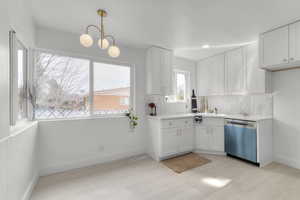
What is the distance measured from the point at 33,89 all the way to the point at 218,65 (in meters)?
4.13

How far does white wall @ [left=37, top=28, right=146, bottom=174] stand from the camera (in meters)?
2.46

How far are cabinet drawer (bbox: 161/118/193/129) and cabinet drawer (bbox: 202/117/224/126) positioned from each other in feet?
1.10

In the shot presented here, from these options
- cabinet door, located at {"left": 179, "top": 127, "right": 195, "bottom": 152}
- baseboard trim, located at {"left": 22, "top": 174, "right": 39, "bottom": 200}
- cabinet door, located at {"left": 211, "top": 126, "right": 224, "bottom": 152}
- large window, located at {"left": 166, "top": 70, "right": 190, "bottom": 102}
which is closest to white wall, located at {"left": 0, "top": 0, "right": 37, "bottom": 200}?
baseboard trim, located at {"left": 22, "top": 174, "right": 39, "bottom": 200}

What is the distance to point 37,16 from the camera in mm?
2102

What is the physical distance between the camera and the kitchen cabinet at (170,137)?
3025mm

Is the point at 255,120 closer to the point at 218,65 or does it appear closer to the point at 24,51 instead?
the point at 218,65

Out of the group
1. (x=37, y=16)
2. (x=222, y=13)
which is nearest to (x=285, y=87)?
(x=222, y=13)

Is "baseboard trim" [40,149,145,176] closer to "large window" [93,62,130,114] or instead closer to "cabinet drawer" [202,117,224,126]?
"large window" [93,62,130,114]

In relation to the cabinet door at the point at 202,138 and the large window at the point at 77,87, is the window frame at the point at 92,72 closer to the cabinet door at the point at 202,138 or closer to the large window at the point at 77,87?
the large window at the point at 77,87

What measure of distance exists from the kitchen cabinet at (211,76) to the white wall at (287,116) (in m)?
1.08

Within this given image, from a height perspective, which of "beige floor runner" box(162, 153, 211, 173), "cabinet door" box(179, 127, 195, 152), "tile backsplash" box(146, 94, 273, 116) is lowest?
"beige floor runner" box(162, 153, 211, 173)

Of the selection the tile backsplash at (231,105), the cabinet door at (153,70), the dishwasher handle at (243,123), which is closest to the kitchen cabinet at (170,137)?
the tile backsplash at (231,105)

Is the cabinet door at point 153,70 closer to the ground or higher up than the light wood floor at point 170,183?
higher up

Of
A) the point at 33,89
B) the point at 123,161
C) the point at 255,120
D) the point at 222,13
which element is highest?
the point at 222,13
